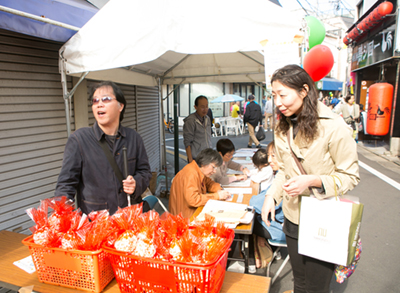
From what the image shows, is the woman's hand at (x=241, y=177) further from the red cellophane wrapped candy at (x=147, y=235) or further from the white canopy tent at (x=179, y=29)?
the red cellophane wrapped candy at (x=147, y=235)

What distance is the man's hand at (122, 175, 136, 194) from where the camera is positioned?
2008mm

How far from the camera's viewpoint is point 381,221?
4.44 m

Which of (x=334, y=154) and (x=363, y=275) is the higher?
(x=334, y=154)

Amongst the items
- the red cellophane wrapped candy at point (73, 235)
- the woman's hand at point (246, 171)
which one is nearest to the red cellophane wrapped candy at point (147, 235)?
the red cellophane wrapped candy at point (73, 235)

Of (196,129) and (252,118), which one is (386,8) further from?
(196,129)

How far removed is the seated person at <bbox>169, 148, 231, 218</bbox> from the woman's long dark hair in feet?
5.24

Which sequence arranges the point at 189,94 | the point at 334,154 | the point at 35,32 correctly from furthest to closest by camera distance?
the point at 189,94
the point at 35,32
the point at 334,154

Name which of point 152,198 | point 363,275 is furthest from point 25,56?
point 363,275

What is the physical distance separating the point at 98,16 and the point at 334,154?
2.38 meters

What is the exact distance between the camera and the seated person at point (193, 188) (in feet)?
9.86

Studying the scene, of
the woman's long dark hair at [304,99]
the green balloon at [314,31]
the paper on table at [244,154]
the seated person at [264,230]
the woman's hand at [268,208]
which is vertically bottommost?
the seated person at [264,230]

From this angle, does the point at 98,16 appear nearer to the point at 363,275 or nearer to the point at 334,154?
the point at 334,154

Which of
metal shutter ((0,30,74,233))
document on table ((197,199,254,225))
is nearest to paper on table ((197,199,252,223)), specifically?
document on table ((197,199,254,225))

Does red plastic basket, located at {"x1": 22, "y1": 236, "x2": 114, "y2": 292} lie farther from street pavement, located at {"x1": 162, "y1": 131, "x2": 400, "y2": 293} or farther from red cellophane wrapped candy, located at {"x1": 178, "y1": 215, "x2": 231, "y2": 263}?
street pavement, located at {"x1": 162, "y1": 131, "x2": 400, "y2": 293}
